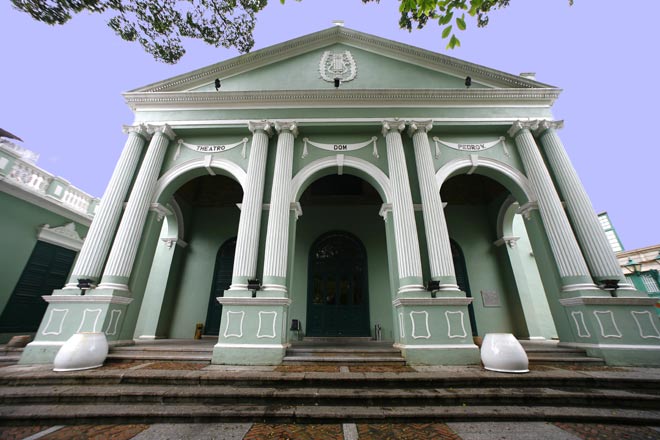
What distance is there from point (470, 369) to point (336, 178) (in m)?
6.98

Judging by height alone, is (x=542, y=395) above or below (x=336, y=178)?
below

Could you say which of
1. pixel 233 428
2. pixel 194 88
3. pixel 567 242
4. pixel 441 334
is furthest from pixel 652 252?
pixel 194 88

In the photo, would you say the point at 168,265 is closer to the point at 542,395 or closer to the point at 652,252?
the point at 542,395

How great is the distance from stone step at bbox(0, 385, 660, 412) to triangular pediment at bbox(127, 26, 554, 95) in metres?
7.46

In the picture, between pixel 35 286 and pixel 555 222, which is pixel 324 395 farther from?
pixel 35 286

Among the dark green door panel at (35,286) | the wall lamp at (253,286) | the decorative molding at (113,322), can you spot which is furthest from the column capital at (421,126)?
the dark green door panel at (35,286)

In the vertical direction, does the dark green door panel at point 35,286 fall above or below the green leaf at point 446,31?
below

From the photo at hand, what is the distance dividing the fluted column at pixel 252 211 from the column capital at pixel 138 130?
3.06m

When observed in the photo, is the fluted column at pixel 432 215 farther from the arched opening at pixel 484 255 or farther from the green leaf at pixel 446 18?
the green leaf at pixel 446 18

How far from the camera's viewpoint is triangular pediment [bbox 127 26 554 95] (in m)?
7.58

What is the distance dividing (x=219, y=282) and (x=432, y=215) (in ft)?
24.7

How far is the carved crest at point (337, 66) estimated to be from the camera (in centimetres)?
787

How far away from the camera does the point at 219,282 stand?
348 inches

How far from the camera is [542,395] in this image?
3248 mm
